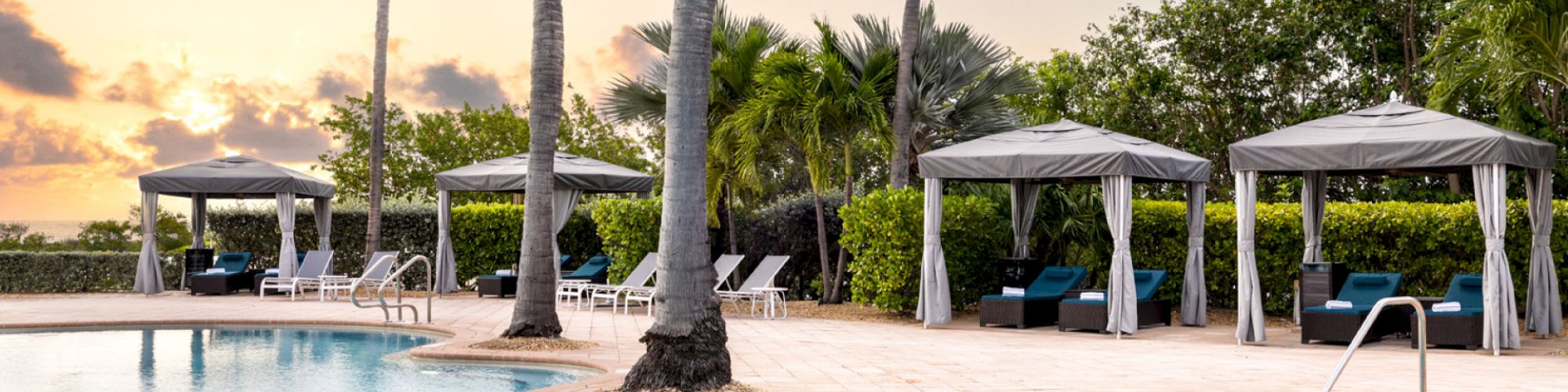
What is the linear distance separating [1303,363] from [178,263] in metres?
16.2

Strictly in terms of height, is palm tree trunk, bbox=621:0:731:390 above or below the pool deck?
above

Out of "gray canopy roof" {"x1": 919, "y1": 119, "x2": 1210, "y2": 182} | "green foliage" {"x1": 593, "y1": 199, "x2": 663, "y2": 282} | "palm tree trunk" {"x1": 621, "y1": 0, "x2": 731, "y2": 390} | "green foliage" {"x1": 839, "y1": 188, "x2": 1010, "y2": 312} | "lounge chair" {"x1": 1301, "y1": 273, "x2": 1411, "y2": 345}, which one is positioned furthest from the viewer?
"green foliage" {"x1": 593, "y1": 199, "x2": 663, "y2": 282}

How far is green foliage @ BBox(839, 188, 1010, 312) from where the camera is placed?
491 inches

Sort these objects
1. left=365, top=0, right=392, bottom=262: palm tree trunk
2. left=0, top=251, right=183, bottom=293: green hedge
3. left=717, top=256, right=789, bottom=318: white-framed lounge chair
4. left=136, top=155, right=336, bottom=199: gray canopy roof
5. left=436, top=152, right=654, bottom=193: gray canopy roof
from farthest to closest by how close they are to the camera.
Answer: left=365, top=0, right=392, bottom=262: palm tree trunk → left=0, top=251, right=183, bottom=293: green hedge → left=136, top=155, right=336, bottom=199: gray canopy roof → left=436, top=152, right=654, bottom=193: gray canopy roof → left=717, top=256, right=789, bottom=318: white-framed lounge chair

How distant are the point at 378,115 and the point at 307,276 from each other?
2994 mm

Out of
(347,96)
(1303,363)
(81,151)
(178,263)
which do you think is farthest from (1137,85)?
(347,96)

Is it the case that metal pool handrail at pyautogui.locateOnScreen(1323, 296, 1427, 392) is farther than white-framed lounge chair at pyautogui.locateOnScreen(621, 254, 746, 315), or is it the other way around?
white-framed lounge chair at pyautogui.locateOnScreen(621, 254, 746, 315)

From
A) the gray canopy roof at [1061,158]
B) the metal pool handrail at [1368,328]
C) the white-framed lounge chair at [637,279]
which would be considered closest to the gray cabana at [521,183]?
the white-framed lounge chair at [637,279]

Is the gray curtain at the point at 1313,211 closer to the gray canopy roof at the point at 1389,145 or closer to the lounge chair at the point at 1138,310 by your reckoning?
the gray canopy roof at the point at 1389,145

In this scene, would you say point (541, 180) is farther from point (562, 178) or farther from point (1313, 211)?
point (1313, 211)

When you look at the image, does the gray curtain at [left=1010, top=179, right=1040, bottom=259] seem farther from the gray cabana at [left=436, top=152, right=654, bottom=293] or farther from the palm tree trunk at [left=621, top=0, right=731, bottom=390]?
the palm tree trunk at [left=621, top=0, right=731, bottom=390]

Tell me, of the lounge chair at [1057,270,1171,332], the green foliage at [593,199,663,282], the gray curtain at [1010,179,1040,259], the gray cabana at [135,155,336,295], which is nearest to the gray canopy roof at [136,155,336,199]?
the gray cabana at [135,155,336,295]

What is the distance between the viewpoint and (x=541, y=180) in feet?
30.9

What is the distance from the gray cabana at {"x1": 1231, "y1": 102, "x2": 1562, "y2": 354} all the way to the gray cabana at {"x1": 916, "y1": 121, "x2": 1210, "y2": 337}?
1006 millimetres
